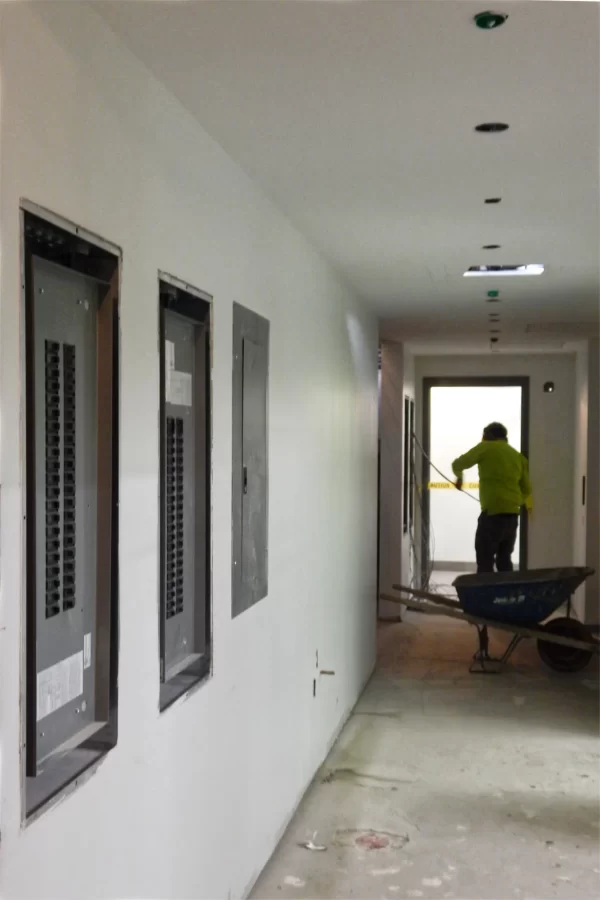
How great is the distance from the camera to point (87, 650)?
1762 millimetres

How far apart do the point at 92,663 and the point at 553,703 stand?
406cm

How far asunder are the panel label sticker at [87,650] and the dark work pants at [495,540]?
220 inches

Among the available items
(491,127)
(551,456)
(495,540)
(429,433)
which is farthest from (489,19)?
(429,433)

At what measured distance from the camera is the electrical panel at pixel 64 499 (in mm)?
1565

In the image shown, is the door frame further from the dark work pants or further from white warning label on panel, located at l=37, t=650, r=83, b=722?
white warning label on panel, located at l=37, t=650, r=83, b=722

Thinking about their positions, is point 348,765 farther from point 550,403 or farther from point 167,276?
point 550,403

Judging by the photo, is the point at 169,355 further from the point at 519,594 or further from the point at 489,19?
the point at 519,594

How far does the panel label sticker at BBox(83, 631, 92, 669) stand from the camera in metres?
1.75

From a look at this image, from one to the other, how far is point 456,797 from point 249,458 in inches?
78.0

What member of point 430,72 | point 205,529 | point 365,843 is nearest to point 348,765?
point 365,843

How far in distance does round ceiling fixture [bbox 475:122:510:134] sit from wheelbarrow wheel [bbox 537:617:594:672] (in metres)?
4.01

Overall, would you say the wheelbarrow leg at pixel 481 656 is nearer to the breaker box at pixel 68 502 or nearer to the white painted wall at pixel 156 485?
the white painted wall at pixel 156 485

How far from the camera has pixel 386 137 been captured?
8.02 ft

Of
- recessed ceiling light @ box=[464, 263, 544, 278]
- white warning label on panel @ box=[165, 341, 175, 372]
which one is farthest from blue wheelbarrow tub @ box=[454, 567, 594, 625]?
white warning label on panel @ box=[165, 341, 175, 372]
